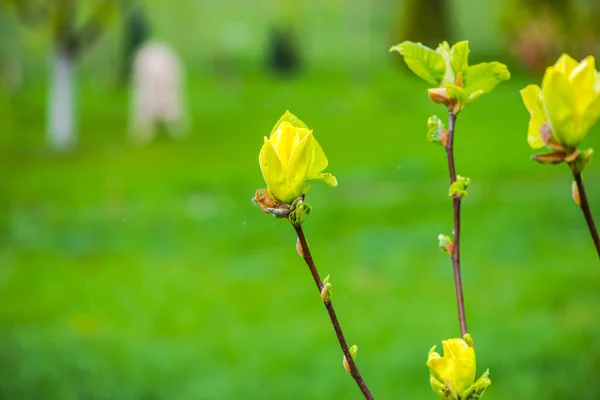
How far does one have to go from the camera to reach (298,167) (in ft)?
1.58

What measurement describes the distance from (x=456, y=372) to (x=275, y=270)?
3.55 m

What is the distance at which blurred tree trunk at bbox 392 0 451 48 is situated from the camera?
9.63 meters

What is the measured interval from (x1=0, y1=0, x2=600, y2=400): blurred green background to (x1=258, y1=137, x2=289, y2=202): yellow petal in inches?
86.8

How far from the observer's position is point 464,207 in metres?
4.97

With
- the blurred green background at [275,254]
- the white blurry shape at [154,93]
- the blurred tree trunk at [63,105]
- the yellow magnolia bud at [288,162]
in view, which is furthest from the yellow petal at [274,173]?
the white blurry shape at [154,93]

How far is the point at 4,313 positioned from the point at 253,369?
139 centimetres

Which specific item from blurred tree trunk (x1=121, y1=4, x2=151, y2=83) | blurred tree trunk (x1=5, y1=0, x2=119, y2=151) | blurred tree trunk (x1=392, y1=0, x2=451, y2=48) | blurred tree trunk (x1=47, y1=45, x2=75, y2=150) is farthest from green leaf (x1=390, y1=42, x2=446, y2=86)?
blurred tree trunk (x1=121, y1=4, x2=151, y2=83)

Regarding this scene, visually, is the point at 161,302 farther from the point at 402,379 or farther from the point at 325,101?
the point at 325,101

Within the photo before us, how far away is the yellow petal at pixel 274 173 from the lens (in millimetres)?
478

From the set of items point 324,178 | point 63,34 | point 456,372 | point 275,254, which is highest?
point 324,178

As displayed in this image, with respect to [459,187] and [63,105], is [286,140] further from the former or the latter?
[63,105]

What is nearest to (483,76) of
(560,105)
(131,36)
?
(560,105)

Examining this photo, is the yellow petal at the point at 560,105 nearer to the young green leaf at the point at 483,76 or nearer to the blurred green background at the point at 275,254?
the young green leaf at the point at 483,76

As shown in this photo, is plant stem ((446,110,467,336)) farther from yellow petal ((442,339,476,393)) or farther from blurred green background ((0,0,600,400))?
blurred green background ((0,0,600,400))
